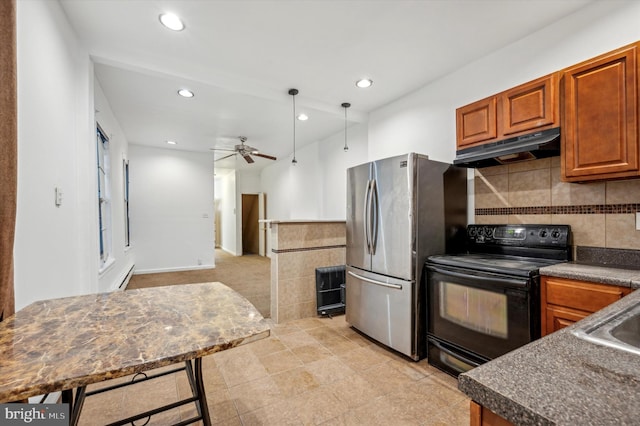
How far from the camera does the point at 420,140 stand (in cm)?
329

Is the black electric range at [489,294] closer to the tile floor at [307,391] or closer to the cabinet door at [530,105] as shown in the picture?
the tile floor at [307,391]

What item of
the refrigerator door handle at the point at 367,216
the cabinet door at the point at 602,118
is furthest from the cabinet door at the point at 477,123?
the refrigerator door handle at the point at 367,216

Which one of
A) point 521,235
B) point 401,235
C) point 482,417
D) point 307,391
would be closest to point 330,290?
point 401,235

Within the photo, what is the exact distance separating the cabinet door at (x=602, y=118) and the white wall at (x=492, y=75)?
446 mm

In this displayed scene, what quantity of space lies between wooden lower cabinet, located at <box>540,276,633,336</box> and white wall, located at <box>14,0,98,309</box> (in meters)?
2.90

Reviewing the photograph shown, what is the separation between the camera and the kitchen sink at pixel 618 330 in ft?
2.21

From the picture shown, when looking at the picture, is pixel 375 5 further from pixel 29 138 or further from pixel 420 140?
pixel 29 138

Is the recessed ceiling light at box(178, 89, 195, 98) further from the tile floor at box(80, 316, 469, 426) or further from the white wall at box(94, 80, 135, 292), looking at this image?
the tile floor at box(80, 316, 469, 426)

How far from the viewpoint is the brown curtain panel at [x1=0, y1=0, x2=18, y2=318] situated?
1061 mm

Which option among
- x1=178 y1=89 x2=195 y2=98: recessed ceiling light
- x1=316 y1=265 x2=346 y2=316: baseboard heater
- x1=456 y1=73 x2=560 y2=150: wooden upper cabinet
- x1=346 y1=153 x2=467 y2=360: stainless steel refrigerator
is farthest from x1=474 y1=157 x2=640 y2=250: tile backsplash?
x1=178 y1=89 x2=195 y2=98: recessed ceiling light

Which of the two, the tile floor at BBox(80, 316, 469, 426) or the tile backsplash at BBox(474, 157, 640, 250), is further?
the tile backsplash at BBox(474, 157, 640, 250)

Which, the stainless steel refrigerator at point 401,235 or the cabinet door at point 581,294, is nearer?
the cabinet door at point 581,294

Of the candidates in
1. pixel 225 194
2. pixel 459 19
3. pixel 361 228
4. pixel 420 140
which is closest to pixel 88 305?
pixel 361 228

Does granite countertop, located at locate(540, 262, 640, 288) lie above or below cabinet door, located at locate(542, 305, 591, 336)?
above
